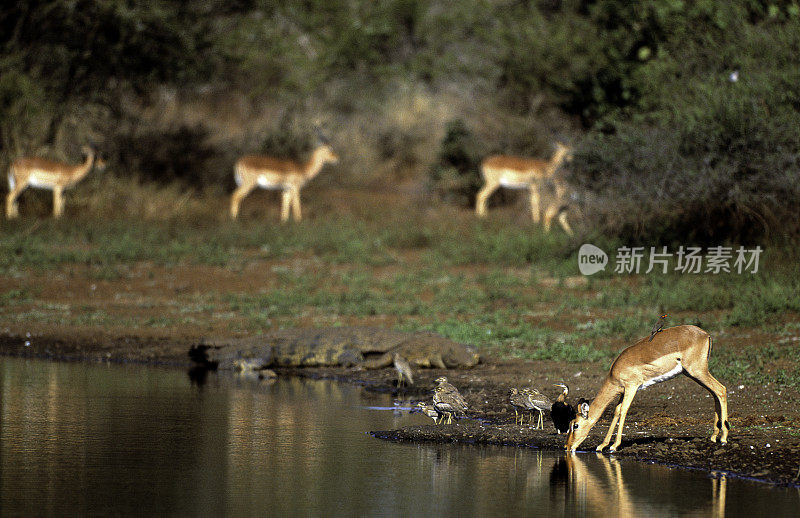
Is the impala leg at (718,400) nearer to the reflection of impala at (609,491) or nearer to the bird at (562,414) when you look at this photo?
the reflection of impala at (609,491)

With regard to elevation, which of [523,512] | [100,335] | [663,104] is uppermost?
[663,104]

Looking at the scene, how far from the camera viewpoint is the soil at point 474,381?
284 inches

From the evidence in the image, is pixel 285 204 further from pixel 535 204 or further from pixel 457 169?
pixel 535 204

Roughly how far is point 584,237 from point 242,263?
5.10 metres

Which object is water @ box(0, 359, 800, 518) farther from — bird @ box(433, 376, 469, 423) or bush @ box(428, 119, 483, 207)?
bush @ box(428, 119, 483, 207)

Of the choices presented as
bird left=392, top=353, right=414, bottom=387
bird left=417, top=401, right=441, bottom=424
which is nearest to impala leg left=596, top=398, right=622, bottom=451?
bird left=417, top=401, right=441, bottom=424

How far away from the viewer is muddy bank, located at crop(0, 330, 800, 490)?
7059 mm

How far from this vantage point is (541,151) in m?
25.0

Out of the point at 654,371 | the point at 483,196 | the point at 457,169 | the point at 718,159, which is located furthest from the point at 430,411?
the point at 457,169

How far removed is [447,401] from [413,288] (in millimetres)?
7246

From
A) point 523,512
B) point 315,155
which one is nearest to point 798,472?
point 523,512

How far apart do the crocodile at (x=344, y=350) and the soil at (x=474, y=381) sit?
11 cm

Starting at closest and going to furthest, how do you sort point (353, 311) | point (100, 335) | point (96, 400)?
point (96, 400)
point (100, 335)
point (353, 311)

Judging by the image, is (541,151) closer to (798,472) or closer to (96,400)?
(96,400)
